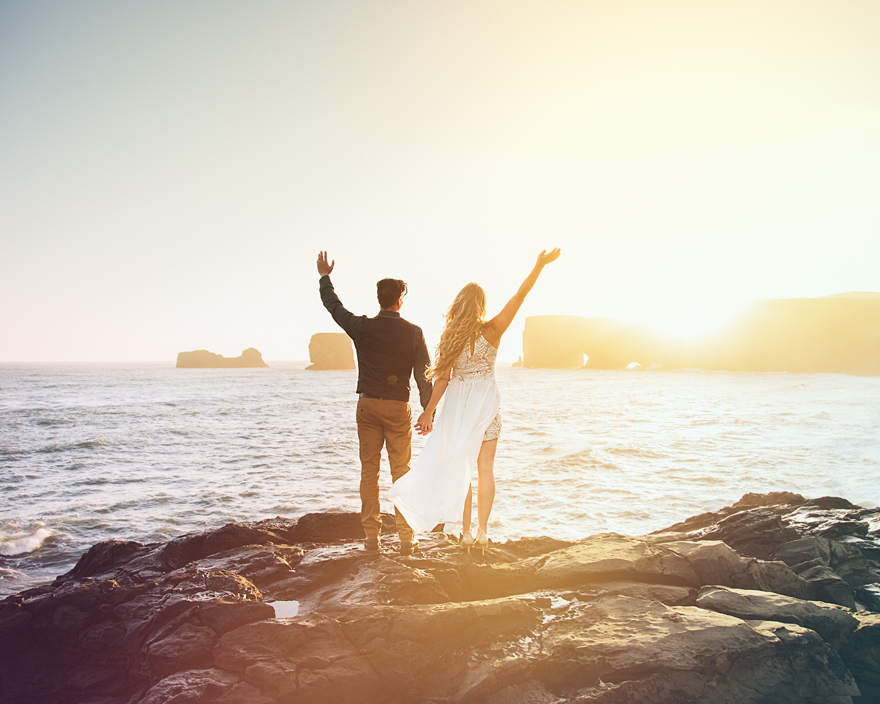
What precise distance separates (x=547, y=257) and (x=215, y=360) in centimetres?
14687

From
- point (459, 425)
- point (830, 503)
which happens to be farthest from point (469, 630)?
point (830, 503)

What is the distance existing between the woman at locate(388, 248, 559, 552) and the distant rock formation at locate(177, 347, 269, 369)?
141 meters

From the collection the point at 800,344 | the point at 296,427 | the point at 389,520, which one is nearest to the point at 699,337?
the point at 800,344

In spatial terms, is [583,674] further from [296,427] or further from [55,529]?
[296,427]

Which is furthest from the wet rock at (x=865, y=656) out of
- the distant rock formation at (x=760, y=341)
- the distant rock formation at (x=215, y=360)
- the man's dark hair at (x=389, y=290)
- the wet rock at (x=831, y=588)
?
the distant rock formation at (x=215, y=360)

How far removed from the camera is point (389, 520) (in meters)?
5.39

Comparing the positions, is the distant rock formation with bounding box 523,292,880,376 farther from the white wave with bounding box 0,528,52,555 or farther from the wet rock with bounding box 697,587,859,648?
the white wave with bounding box 0,528,52,555

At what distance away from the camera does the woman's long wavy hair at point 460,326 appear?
12.5ft

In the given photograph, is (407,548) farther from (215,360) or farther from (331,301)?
(215,360)

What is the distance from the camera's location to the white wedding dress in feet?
12.5

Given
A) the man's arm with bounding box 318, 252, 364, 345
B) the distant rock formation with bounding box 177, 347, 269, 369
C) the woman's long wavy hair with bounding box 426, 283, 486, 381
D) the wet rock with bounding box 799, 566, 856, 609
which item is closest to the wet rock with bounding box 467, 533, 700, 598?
the wet rock with bounding box 799, 566, 856, 609

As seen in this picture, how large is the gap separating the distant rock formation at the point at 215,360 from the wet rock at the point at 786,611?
142294 mm

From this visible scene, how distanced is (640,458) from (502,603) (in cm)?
896

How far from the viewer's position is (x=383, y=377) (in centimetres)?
391
